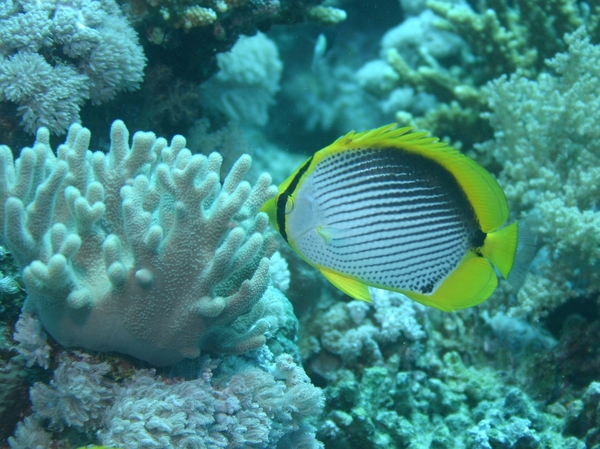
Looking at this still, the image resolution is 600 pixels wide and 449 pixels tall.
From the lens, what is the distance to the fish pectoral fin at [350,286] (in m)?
1.98

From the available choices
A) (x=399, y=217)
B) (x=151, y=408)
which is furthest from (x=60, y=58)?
(x=399, y=217)

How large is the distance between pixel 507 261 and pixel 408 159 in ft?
2.15

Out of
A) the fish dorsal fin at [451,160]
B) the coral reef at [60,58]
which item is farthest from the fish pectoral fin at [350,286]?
the coral reef at [60,58]

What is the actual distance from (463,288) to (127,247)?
151 cm

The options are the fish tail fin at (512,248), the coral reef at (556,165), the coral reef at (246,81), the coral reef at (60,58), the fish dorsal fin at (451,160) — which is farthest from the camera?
the coral reef at (246,81)

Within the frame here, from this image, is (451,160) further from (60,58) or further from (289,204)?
(60,58)

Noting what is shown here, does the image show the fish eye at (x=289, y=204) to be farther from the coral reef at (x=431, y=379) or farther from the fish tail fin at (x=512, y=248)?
the coral reef at (x=431, y=379)

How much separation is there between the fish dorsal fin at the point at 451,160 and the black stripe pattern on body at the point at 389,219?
26 mm

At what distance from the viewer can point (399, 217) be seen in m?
2.01

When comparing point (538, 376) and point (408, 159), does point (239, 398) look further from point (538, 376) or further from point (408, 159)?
point (538, 376)

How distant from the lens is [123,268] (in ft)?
5.98

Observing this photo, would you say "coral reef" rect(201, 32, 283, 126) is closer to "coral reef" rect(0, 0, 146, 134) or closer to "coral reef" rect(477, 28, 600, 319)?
"coral reef" rect(0, 0, 146, 134)

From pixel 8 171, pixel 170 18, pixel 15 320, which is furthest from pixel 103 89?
pixel 15 320

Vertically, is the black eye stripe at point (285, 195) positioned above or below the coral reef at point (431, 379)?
above
